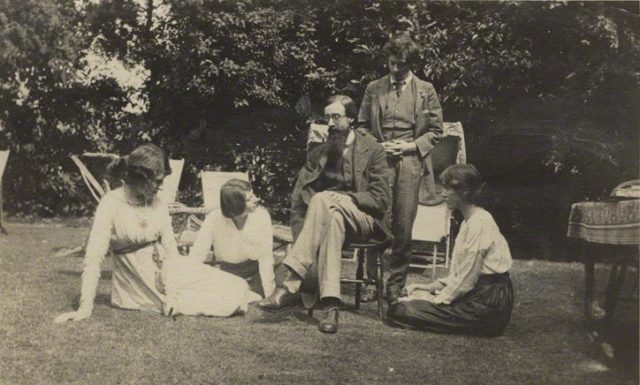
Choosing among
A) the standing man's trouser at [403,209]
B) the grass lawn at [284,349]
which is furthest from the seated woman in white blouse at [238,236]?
the standing man's trouser at [403,209]

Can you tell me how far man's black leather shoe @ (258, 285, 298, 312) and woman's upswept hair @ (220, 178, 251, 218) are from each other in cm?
75

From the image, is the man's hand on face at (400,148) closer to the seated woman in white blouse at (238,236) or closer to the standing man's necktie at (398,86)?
the standing man's necktie at (398,86)

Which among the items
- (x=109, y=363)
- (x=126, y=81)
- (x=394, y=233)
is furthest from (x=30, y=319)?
(x=126, y=81)

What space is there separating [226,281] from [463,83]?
404 cm

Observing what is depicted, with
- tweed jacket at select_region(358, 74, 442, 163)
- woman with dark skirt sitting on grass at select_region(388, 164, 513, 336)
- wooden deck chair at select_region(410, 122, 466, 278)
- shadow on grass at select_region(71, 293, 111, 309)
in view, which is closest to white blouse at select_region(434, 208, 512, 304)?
woman with dark skirt sitting on grass at select_region(388, 164, 513, 336)

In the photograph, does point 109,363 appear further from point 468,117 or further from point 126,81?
point 126,81

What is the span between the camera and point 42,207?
31.1 ft

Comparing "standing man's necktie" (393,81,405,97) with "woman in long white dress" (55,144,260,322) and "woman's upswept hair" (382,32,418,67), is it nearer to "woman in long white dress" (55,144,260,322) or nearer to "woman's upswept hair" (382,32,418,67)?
"woman's upswept hair" (382,32,418,67)

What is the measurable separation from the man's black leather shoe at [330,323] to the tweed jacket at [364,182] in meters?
0.61

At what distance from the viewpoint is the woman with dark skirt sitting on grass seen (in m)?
3.58

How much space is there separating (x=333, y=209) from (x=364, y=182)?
19.2 inches

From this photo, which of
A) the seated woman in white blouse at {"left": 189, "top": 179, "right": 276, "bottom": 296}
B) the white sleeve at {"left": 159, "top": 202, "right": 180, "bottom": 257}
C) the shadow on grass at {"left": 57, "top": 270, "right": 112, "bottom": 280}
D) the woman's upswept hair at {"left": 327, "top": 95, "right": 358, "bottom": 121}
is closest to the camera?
the white sleeve at {"left": 159, "top": 202, "right": 180, "bottom": 257}

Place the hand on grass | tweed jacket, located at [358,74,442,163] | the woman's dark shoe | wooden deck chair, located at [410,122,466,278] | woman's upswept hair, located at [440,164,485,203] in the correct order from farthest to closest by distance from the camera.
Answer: wooden deck chair, located at [410,122,466,278]
the woman's dark shoe
tweed jacket, located at [358,74,442,163]
woman's upswept hair, located at [440,164,485,203]
the hand on grass

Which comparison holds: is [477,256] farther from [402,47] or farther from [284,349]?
[402,47]
